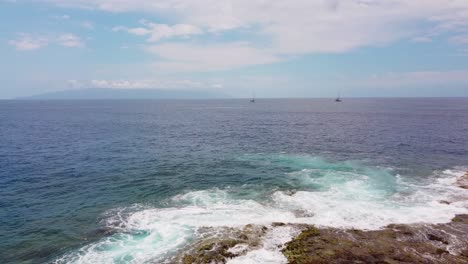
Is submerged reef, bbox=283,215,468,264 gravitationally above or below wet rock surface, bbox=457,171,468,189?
below

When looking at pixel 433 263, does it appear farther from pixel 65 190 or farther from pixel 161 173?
pixel 65 190

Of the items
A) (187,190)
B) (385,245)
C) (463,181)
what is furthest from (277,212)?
(463,181)

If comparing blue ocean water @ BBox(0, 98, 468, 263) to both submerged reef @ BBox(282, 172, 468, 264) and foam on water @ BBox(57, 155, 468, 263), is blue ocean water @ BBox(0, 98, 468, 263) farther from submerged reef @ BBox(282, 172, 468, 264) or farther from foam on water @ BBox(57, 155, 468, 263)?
submerged reef @ BBox(282, 172, 468, 264)

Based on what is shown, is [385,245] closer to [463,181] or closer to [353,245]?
[353,245]

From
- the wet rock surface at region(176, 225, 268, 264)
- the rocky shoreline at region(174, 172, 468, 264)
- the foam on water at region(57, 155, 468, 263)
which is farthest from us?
the foam on water at region(57, 155, 468, 263)

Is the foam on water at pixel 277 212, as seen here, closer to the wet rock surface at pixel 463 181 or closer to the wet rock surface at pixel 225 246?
the wet rock surface at pixel 225 246

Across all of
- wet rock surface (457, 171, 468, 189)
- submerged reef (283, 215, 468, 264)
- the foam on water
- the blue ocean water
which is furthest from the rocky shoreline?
wet rock surface (457, 171, 468, 189)

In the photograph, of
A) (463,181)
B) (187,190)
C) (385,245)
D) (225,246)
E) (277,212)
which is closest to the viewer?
(385,245)
